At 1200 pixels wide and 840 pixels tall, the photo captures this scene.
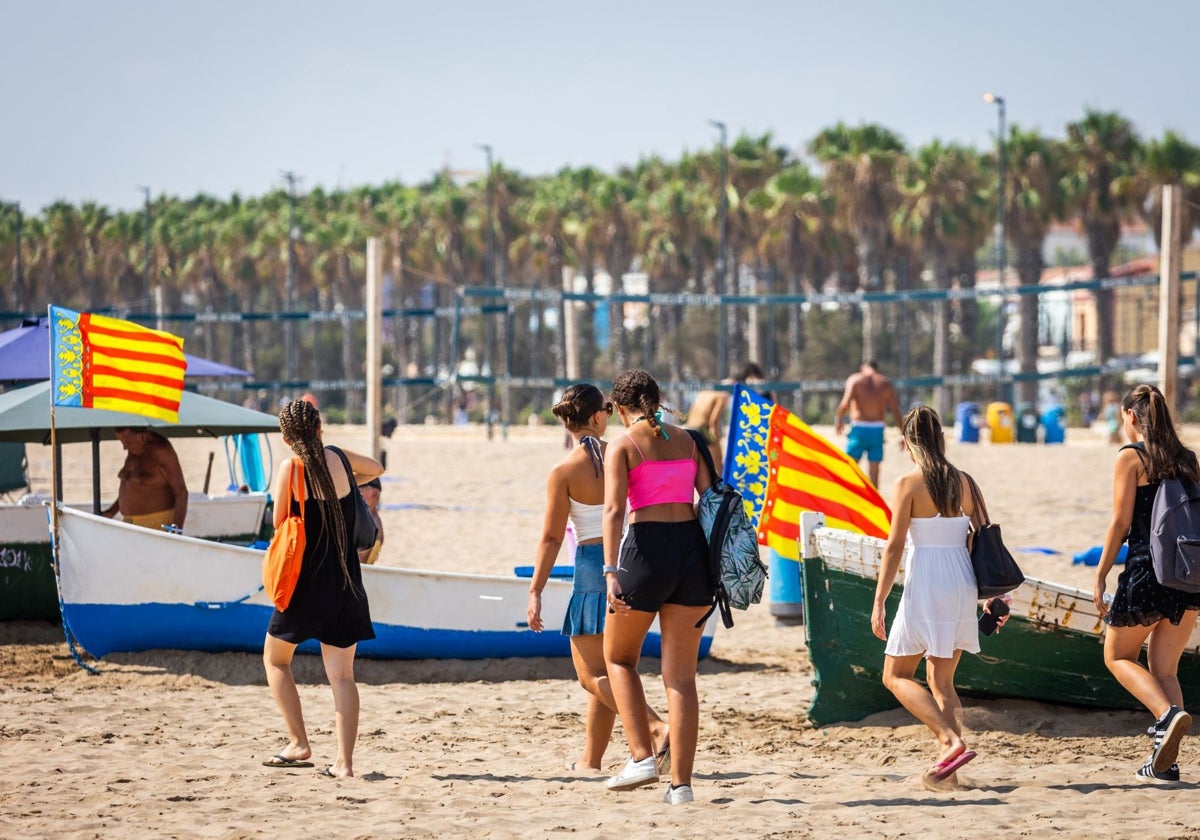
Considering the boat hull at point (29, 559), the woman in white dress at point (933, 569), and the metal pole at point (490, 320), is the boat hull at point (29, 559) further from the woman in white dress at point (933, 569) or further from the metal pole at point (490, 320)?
the metal pole at point (490, 320)

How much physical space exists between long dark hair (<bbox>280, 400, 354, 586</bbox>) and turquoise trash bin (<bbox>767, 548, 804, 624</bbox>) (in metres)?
4.66

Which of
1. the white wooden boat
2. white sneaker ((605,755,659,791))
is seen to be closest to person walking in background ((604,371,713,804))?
white sneaker ((605,755,659,791))

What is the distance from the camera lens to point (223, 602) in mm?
7902

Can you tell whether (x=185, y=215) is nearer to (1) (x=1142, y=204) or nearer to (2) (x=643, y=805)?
(1) (x=1142, y=204)

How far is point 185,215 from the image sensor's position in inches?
2557

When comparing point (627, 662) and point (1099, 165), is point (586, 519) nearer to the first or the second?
point (627, 662)

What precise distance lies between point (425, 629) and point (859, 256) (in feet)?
133

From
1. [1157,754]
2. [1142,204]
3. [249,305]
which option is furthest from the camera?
[249,305]

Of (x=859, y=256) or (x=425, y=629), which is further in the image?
(x=859, y=256)

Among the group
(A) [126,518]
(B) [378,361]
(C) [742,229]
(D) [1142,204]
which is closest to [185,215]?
(C) [742,229]

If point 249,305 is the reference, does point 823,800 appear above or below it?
below

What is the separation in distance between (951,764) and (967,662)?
4.19ft

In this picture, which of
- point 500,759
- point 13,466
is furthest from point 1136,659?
point 13,466

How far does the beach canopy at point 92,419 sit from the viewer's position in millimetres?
8633
